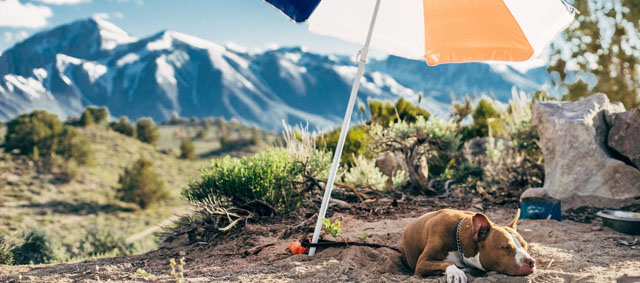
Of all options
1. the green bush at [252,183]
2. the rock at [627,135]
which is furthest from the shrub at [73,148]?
the rock at [627,135]

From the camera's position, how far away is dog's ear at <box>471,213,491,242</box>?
2.95 m

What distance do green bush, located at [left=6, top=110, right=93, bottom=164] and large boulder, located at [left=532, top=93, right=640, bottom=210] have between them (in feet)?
122

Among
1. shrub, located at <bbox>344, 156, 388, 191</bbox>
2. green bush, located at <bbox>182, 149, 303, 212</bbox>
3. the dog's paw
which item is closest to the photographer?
the dog's paw

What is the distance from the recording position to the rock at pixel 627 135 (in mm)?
5723

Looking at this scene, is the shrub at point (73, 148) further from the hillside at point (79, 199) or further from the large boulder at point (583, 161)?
the large boulder at point (583, 161)

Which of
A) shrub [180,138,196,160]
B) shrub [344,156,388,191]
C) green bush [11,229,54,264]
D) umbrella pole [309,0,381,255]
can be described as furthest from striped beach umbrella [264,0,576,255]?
shrub [180,138,196,160]

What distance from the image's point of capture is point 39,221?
26.7 metres

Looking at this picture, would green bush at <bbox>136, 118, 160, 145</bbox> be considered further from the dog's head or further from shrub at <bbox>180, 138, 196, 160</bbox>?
the dog's head

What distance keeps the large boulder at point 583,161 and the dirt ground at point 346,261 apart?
0.90 meters

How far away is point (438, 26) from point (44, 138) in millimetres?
Answer: 39296

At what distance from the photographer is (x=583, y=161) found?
19.6 ft

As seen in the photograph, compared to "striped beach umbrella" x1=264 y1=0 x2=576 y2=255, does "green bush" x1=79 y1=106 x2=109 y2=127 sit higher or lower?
lower

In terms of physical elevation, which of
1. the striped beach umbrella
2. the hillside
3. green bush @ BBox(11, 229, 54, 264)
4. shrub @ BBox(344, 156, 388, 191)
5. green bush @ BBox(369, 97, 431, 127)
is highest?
the striped beach umbrella

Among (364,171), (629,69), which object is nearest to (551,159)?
(364,171)
